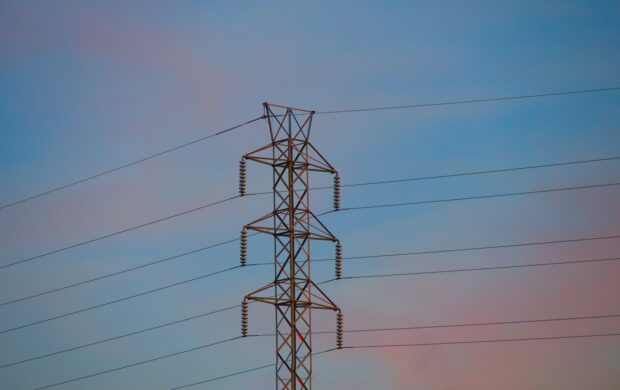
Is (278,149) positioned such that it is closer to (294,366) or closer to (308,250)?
(308,250)

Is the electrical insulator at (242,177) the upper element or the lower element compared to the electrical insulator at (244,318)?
upper

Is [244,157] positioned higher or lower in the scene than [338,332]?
higher

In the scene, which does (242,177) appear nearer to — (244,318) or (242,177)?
(242,177)

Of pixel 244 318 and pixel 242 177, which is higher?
pixel 242 177

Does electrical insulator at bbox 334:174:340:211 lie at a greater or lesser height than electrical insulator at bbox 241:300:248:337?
greater

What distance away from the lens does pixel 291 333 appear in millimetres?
71375

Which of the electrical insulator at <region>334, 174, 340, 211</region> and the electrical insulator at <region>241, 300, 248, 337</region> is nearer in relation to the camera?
the electrical insulator at <region>241, 300, 248, 337</region>

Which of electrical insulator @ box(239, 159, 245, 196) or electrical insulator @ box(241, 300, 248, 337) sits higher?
electrical insulator @ box(239, 159, 245, 196)

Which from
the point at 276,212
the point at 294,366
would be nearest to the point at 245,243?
the point at 276,212

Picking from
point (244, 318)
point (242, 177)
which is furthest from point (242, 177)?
point (244, 318)

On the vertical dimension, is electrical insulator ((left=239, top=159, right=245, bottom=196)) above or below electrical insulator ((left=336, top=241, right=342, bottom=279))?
above

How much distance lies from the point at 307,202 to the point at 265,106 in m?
6.12

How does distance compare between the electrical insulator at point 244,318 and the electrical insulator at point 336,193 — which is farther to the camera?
the electrical insulator at point 336,193

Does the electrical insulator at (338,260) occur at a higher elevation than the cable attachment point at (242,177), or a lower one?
lower
